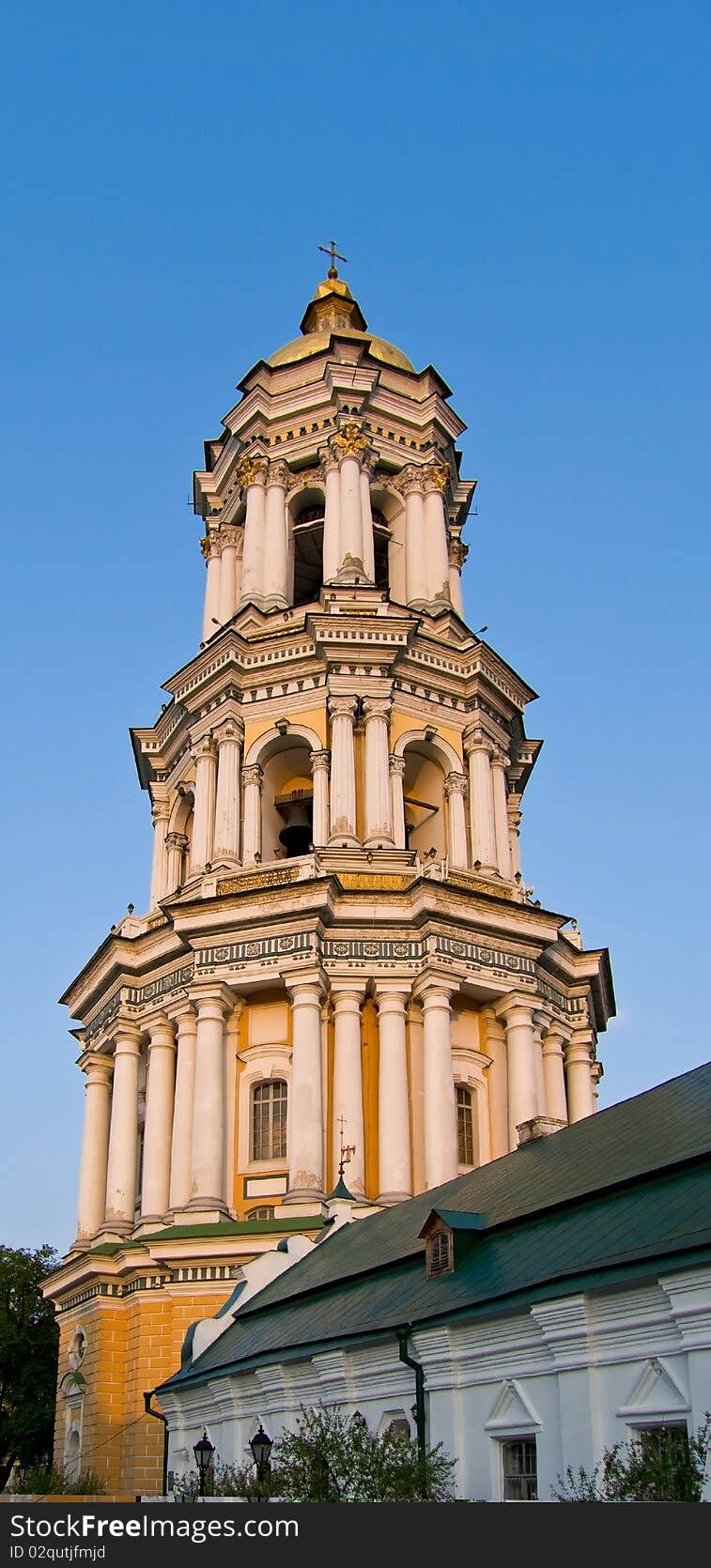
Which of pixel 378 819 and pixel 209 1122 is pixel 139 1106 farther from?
pixel 378 819

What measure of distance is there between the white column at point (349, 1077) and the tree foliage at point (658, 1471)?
1799 centimetres

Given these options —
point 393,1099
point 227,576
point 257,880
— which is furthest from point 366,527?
point 393,1099

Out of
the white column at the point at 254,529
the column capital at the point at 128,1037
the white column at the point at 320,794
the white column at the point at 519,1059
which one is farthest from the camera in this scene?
the white column at the point at 254,529

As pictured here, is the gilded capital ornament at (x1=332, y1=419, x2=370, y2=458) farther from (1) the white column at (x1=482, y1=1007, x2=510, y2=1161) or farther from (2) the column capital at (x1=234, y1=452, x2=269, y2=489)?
(1) the white column at (x1=482, y1=1007, x2=510, y2=1161)

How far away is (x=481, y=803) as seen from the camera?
38.8m

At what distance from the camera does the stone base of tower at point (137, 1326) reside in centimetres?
2952

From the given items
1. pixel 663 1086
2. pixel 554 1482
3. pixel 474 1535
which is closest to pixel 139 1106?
pixel 663 1086

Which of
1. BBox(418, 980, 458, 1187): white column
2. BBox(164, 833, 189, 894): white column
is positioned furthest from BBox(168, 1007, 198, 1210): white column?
BBox(164, 833, 189, 894): white column

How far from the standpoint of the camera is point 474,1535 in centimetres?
912

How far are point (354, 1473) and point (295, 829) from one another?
2541 centimetres

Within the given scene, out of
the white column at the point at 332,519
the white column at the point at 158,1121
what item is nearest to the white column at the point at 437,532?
the white column at the point at 332,519

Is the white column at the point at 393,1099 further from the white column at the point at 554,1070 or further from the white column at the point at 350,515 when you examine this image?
the white column at the point at 350,515

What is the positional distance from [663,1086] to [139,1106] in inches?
814

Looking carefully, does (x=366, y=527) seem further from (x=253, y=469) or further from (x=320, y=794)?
(x=320, y=794)
